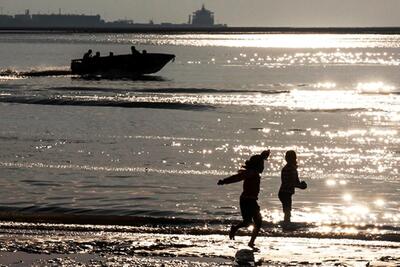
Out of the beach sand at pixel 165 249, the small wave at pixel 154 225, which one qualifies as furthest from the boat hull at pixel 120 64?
the beach sand at pixel 165 249

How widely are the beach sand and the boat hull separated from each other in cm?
5256

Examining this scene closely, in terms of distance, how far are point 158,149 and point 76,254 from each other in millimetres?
16036

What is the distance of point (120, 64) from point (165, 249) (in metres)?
54.9

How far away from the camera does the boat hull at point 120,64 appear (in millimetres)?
68500

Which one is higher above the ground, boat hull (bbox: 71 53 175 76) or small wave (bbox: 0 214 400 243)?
boat hull (bbox: 71 53 175 76)

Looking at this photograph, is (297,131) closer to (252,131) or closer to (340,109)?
(252,131)

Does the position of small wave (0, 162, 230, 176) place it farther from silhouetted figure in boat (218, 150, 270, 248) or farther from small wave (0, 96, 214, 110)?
small wave (0, 96, 214, 110)

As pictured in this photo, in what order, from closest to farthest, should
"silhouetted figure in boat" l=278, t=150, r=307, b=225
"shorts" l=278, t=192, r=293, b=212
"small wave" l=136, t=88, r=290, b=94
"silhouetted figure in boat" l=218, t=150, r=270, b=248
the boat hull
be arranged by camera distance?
"silhouetted figure in boat" l=218, t=150, r=270, b=248 → "silhouetted figure in boat" l=278, t=150, r=307, b=225 → "shorts" l=278, t=192, r=293, b=212 → "small wave" l=136, t=88, r=290, b=94 → the boat hull

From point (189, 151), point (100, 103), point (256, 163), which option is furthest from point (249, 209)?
point (100, 103)

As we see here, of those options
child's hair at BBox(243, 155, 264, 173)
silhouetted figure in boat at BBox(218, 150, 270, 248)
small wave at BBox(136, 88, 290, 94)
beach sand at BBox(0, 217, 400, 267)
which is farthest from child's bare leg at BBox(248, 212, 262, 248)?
small wave at BBox(136, 88, 290, 94)

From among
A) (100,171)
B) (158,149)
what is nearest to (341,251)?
(100,171)

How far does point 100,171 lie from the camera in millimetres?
24703

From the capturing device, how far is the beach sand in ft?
43.3

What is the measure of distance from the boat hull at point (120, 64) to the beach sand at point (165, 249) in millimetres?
52562
